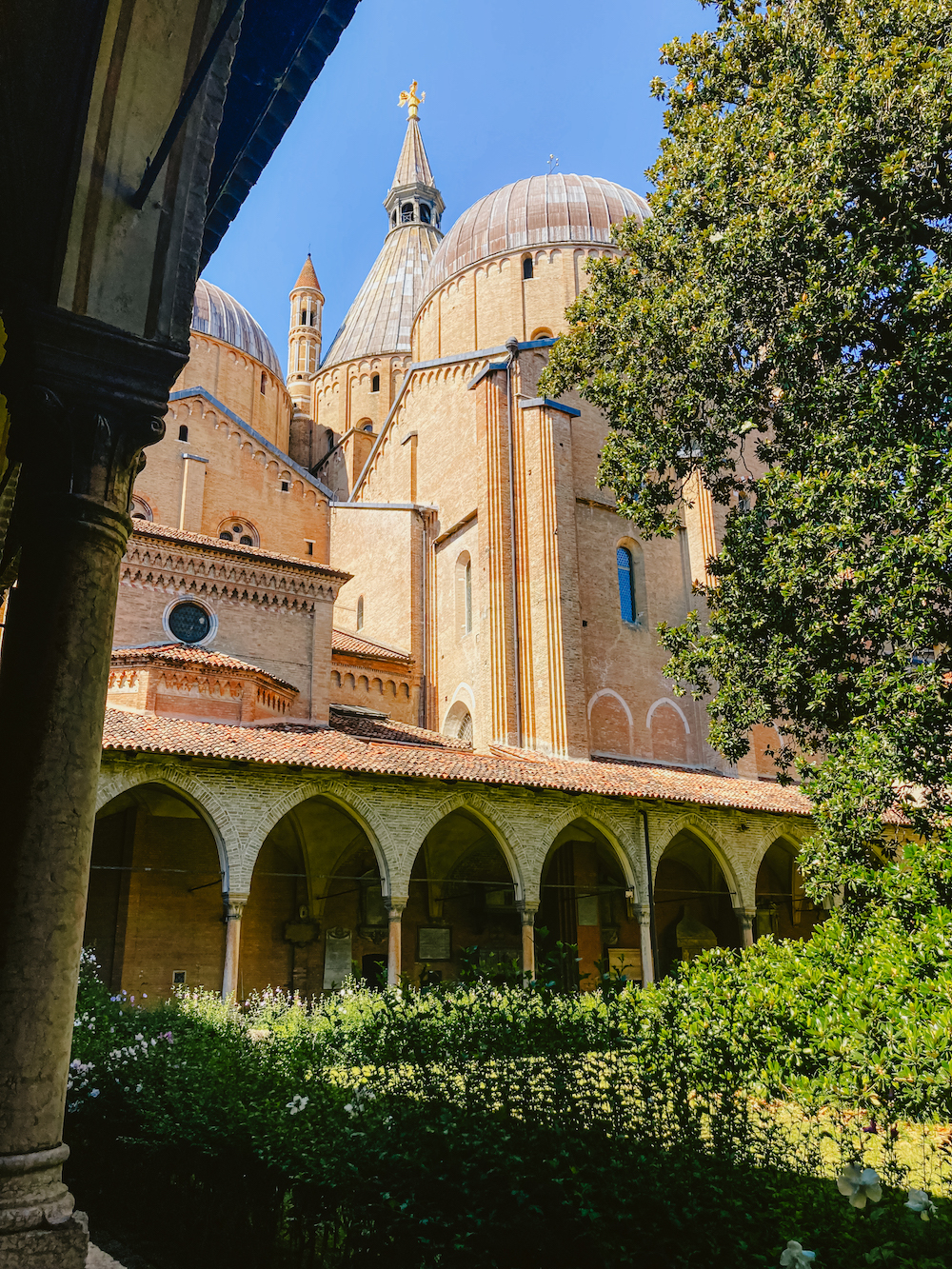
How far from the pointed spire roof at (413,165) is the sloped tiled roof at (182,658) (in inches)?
1457

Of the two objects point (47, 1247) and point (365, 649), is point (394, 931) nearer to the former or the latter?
point (365, 649)

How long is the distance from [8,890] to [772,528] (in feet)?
28.6

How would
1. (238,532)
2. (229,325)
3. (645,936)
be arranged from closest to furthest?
(645,936), (238,532), (229,325)

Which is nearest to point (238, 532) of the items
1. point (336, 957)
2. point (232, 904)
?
point (336, 957)

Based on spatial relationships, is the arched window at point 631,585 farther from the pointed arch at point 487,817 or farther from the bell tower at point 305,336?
the bell tower at point 305,336

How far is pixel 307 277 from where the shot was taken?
40562mm

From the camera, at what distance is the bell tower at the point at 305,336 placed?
128 feet

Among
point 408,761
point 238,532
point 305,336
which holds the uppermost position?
point 305,336

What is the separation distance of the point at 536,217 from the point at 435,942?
1980 centimetres

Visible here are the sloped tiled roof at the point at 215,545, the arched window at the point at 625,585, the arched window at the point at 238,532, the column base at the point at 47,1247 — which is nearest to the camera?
→ the column base at the point at 47,1247

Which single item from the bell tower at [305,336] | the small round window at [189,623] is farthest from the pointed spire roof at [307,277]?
the small round window at [189,623]

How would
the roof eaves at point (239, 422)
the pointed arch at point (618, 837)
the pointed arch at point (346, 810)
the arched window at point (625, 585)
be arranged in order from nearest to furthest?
the pointed arch at point (346, 810) < the pointed arch at point (618, 837) < the arched window at point (625, 585) < the roof eaves at point (239, 422)

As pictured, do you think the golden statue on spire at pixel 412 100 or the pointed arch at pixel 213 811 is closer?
the pointed arch at pixel 213 811

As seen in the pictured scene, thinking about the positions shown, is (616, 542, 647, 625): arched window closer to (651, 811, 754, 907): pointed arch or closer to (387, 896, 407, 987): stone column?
(651, 811, 754, 907): pointed arch
